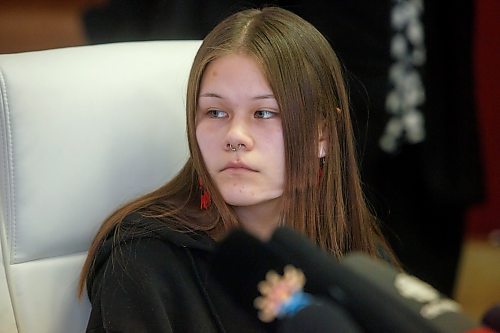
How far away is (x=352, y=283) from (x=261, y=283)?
0.07 m

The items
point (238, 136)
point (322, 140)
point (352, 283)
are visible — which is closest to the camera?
point (352, 283)

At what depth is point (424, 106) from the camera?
1674 mm

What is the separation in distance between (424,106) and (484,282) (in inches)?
24.0

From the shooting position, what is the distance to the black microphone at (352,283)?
Result: 1.62 feet

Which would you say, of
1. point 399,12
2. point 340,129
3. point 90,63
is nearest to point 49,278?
point 90,63

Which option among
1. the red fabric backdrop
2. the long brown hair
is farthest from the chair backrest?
the red fabric backdrop

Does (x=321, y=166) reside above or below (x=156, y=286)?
above

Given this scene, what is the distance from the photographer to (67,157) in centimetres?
108

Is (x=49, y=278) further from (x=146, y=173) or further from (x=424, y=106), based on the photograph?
(x=424, y=106)

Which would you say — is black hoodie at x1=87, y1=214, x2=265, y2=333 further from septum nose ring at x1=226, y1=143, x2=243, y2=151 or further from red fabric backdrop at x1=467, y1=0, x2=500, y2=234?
red fabric backdrop at x1=467, y1=0, x2=500, y2=234

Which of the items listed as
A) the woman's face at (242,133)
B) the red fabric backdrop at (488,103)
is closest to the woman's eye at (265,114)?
the woman's face at (242,133)

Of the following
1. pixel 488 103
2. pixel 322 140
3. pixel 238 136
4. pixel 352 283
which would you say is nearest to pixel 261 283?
pixel 352 283

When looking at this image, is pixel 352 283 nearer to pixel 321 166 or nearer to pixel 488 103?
pixel 321 166

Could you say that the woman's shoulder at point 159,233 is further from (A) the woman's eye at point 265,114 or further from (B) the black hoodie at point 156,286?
(A) the woman's eye at point 265,114
